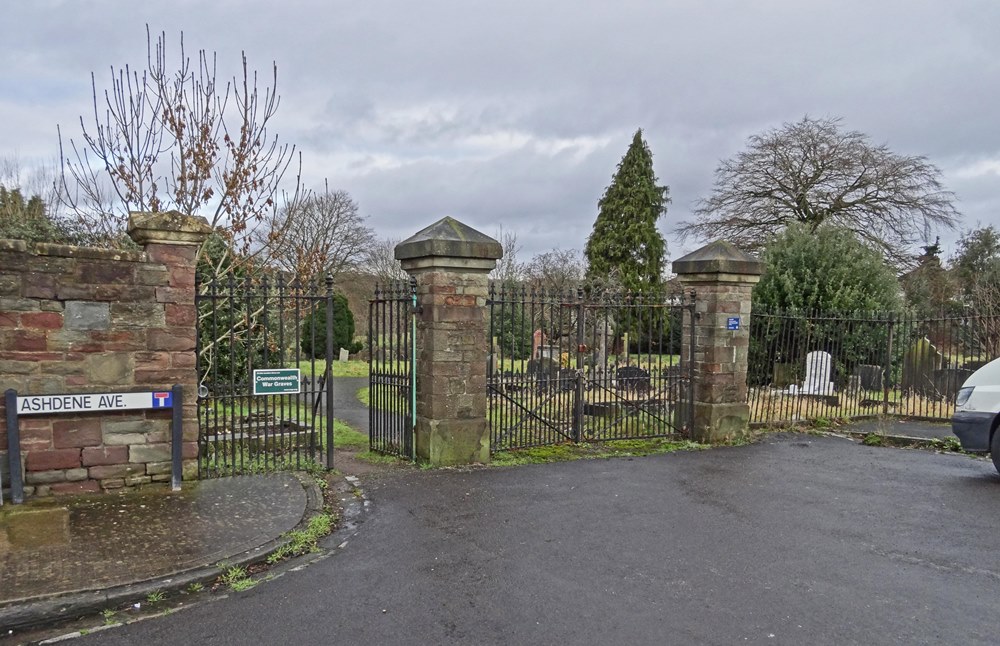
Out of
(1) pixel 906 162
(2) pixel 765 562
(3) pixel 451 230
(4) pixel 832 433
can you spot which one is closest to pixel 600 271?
(1) pixel 906 162

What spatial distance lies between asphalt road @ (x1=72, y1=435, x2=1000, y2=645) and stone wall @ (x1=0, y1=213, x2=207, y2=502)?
2175mm

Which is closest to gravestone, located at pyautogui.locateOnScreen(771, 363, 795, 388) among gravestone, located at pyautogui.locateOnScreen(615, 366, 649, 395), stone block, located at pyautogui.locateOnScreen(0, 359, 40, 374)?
gravestone, located at pyautogui.locateOnScreen(615, 366, 649, 395)

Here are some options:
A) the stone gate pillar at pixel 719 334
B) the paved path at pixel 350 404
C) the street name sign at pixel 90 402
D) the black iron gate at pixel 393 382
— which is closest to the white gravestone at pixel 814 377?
the stone gate pillar at pixel 719 334

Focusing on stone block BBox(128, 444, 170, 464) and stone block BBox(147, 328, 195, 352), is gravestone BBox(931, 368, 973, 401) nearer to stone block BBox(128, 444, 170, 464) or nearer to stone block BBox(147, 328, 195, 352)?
stone block BBox(147, 328, 195, 352)

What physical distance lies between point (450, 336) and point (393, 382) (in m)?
1.09

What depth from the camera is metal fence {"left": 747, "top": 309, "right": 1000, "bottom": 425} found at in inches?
440

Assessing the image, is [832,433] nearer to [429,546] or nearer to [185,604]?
[429,546]

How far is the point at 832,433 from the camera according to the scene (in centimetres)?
1034

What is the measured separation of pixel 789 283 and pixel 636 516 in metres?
11.3

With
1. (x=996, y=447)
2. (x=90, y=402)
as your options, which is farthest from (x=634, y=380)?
(x=90, y=402)

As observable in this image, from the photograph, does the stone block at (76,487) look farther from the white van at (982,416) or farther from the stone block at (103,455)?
the white van at (982,416)

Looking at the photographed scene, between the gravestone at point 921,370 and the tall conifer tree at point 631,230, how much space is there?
13.4 metres

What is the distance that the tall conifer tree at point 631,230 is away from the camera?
28.0 m

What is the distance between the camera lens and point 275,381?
671cm
